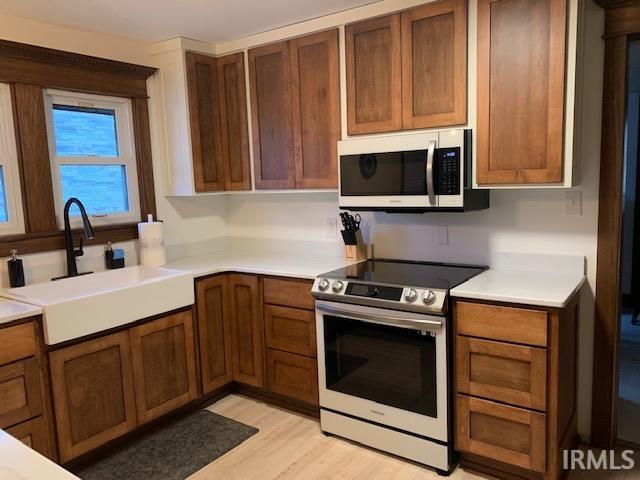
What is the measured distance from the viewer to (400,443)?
2.45m

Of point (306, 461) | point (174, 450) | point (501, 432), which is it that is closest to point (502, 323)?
point (501, 432)

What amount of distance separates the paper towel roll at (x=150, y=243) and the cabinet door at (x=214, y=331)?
0.41 m

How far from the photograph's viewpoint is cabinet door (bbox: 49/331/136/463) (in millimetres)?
2316

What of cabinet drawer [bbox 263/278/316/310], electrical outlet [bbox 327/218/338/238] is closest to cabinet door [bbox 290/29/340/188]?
electrical outlet [bbox 327/218/338/238]

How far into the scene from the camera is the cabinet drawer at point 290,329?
2.80 meters

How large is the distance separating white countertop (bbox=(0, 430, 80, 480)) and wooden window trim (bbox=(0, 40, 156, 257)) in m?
1.89

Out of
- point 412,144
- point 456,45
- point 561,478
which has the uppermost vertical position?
point 456,45

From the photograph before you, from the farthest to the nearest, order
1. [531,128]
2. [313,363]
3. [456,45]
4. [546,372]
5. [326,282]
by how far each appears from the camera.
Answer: [313,363]
[326,282]
[456,45]
[531,128]
[546,372]

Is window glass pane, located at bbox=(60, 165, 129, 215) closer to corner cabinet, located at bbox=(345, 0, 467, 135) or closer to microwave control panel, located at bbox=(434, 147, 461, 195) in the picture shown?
corner cabinet, located at bbox=(345, 0, 467, 135)

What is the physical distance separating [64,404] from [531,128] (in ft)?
8.24

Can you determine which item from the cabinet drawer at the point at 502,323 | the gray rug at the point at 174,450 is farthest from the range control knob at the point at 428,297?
the gray rug at the point at 174,450

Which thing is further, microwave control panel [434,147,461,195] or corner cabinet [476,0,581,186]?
microwave control panel [434,147,461,195]

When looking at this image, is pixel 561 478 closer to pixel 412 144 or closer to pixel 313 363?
pixel 313 363

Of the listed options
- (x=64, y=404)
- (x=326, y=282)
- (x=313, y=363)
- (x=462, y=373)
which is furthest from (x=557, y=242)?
(x=64, y=404)
